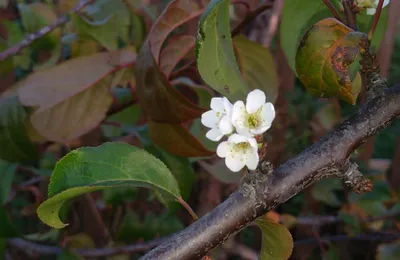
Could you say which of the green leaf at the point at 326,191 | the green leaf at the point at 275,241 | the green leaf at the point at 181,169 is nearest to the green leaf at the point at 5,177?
the green leaf at the point at 181,169

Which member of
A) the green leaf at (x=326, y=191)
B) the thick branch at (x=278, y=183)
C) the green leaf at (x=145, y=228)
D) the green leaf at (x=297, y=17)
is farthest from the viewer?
the green leaf at (x=326, y=191)

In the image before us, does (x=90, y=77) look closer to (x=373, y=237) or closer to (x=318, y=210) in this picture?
(x=373, y=237)

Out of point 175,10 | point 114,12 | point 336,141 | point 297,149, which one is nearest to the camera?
point 336,141

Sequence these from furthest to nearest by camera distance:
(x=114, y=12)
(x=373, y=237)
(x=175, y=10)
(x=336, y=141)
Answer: (x=373, y=237), (x=114, y=12), (x=175, y=10), (x=336, y=141)

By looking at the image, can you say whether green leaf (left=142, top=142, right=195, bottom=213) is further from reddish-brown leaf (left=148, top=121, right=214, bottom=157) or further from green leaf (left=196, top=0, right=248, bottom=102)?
green leaf (left=196, top=0, right=248, bottom=102)

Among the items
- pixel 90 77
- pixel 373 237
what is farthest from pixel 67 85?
pixel 373 237

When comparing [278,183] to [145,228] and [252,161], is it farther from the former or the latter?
[145,228]

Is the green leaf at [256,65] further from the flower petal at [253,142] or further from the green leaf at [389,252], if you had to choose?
the green leaf at [389,252]
